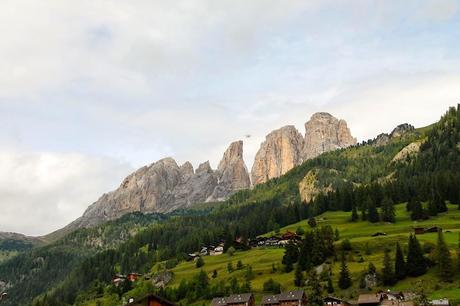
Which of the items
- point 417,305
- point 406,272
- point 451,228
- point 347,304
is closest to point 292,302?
point 347,304

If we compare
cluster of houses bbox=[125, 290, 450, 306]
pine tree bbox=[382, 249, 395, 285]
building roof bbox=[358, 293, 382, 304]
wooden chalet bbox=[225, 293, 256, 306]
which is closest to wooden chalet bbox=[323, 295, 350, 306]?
cluster of houses bbox=[125, 290, 450, 306]

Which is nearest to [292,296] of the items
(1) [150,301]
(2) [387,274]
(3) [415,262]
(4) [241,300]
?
(4) [241,300]

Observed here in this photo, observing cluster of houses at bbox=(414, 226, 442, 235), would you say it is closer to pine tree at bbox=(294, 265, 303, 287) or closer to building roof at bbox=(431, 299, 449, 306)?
pine tree at bbox=(294, 265, 303, 287)

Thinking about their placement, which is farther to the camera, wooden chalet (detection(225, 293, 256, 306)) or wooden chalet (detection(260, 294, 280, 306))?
wooden chalet (detection(225, 293, 256, 306))

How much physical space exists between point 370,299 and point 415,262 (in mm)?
21989

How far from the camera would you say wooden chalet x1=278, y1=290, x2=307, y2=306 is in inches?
5610

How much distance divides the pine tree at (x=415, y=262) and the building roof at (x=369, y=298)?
16.5 metres

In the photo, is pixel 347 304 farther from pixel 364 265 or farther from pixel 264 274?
pixel 264 274

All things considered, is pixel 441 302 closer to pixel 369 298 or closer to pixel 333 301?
pixel 369 298

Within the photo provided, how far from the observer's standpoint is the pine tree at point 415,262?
492 ft

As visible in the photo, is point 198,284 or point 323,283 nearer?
point 323,283

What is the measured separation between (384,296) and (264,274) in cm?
5447

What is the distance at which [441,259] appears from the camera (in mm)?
143500

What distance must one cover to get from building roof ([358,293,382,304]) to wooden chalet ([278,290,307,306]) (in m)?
12.7
